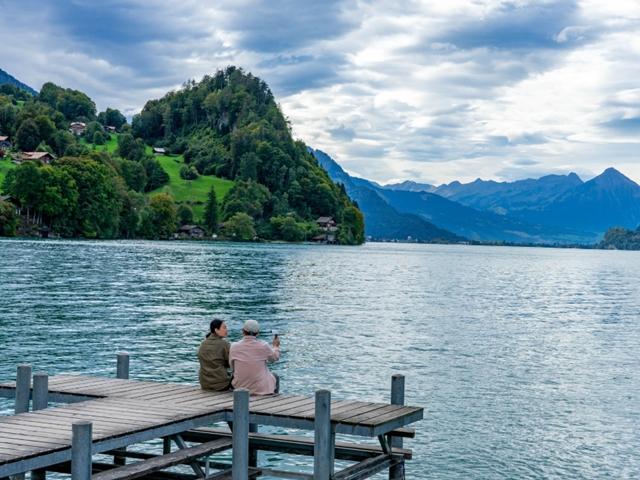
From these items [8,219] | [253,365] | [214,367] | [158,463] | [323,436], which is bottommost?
[158,463]

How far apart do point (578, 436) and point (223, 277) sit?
249 ft

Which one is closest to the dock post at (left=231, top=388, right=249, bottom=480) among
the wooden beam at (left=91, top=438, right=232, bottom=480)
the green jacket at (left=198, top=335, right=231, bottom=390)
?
the wooden beam at (left=91, top=438, right=232, bottom=480)

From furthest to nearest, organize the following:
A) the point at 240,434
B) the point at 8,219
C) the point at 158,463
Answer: the point at 8,219 < the point at 158,463 < the point at 240,434

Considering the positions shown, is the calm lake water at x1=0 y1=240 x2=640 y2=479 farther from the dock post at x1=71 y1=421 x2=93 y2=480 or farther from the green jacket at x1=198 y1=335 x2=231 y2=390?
the dock post at x1=71 y1=421 x2=93 y2=480

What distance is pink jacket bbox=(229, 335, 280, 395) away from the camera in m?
18.5

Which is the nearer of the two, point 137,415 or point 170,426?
point 170,426

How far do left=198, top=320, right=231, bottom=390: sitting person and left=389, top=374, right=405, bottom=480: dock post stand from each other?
150 inches

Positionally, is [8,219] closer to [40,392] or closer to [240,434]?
[40,392]

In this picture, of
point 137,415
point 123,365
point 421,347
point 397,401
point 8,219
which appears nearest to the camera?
point 137,415

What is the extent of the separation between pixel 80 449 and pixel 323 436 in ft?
15.1

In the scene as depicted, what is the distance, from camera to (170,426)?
15391 mm

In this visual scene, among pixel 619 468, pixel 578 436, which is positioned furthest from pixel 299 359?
pixel 619 468

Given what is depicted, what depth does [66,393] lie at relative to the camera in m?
18.3

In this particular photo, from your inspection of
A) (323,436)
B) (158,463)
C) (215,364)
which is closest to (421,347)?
(215,364)
